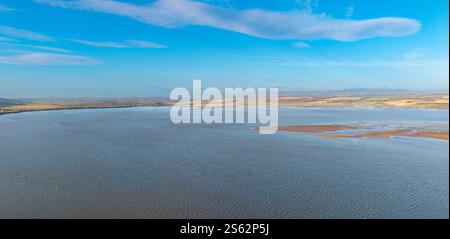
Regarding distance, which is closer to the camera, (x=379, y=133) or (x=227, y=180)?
(x=227, y=180)

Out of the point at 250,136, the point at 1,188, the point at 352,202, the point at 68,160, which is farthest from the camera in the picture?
the point at 250,136

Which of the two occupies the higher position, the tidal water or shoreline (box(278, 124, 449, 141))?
shoreline (box(278, 124, 449, 141))

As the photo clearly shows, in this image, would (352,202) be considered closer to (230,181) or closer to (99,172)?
(230,181)

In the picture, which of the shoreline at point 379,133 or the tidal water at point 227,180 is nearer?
the tidal water at point 227,180

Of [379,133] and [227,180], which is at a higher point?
[379,133]

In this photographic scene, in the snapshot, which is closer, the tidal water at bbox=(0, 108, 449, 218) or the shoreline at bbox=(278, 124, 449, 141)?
the tidal water at bbox=(0, 108, 449, 218)

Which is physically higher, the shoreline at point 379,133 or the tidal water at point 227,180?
the shoreline at point 379,133
